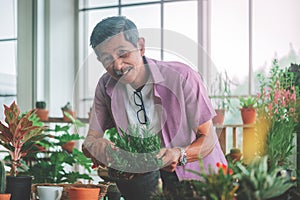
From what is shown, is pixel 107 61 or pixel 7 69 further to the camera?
pixel 7 69

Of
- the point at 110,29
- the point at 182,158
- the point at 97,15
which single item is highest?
the point at 97,15

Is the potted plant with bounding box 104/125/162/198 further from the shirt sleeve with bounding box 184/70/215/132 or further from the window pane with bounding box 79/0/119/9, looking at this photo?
the window pane with bounding box 79/0/119/9

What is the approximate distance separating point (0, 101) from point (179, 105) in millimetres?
4836

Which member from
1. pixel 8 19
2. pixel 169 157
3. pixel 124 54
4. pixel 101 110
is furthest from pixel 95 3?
pixel 169 157

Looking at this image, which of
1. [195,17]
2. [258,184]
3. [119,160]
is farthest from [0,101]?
[258,184]

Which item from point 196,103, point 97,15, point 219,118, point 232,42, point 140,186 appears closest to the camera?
point 140,186

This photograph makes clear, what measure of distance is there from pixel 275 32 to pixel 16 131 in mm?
4356

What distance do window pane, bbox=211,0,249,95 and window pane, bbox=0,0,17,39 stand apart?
8.28 ft

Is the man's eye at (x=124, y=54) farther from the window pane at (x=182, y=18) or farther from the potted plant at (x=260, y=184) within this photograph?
the window pane at (x=182, y=18)

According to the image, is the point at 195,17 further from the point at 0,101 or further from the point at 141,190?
the point at 141,190

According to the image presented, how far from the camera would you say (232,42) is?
238 inches

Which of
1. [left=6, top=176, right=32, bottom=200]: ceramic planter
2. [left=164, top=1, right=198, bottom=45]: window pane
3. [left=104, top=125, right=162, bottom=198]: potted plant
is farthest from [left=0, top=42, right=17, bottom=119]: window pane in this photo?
[left=104, top=125, right=162, bottom=198]: potted plant

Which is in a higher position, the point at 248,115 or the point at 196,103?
the point at 196,103

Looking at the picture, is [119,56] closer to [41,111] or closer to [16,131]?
[16,131]
